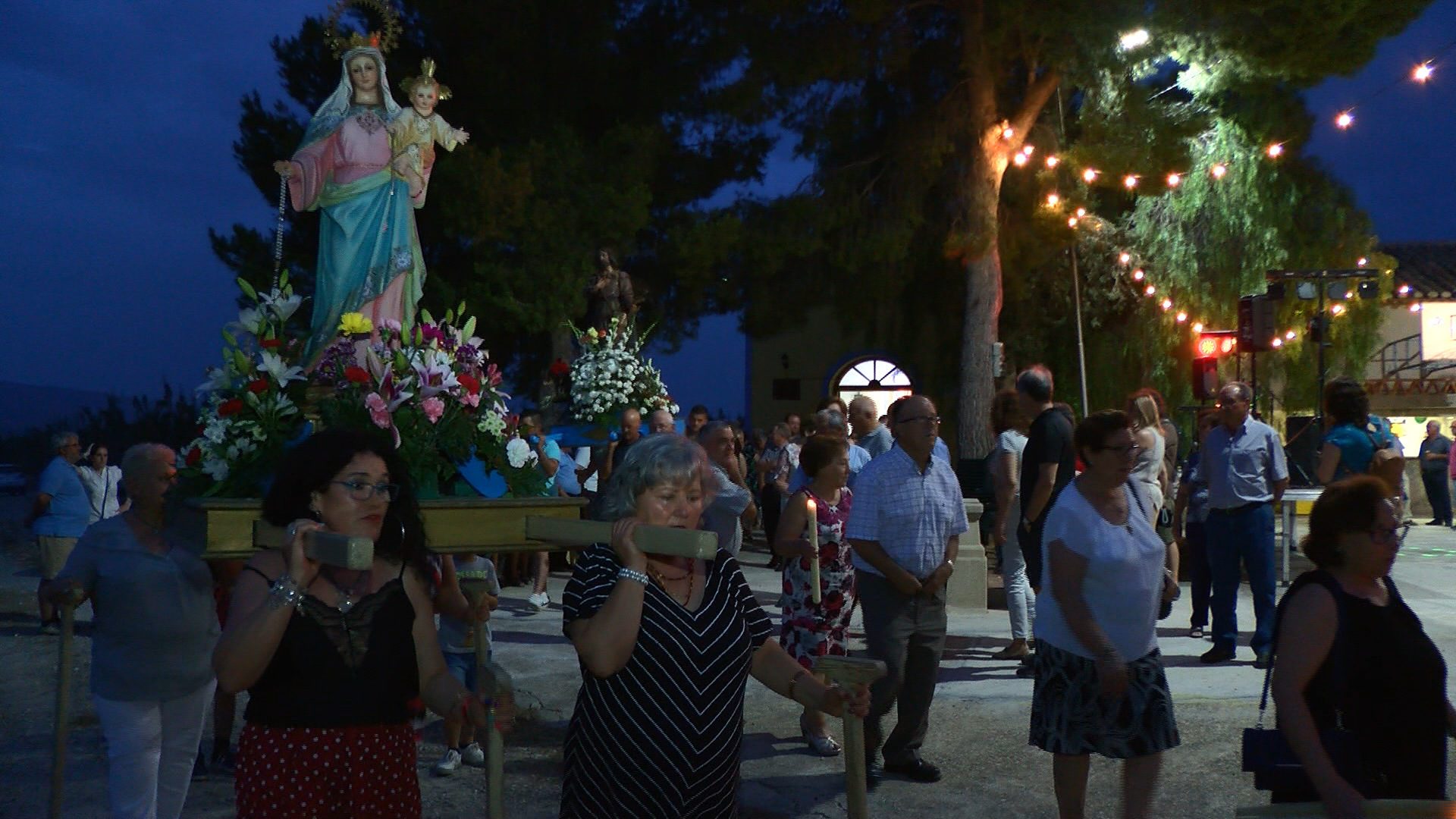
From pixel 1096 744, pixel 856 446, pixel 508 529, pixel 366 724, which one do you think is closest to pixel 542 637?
pixel 856 446

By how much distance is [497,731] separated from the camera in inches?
113

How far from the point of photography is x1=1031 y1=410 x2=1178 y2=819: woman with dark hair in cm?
430

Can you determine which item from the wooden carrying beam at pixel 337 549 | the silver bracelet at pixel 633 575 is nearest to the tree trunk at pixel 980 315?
the silver bracelet at pixel 633 575

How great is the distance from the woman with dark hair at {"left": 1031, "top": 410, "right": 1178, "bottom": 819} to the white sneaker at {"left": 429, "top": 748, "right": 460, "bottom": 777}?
10.2 ft

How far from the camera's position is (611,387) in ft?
34.3

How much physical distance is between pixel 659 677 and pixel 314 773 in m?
0.80

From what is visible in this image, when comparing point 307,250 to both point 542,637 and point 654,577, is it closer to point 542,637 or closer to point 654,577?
point 542,637

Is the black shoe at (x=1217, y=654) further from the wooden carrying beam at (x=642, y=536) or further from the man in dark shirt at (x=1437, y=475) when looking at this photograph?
the man in dark shirt at (x=1437, y=475)

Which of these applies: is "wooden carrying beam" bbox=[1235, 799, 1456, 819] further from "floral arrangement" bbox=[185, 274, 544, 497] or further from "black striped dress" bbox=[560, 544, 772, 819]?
"floral arrangement" bbox=[185, 274, 544, 497]

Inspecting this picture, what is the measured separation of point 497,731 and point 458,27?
21.7 meters

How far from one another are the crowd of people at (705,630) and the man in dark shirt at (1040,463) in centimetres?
2

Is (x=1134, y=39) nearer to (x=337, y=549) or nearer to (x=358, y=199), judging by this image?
(x=358, y=199)

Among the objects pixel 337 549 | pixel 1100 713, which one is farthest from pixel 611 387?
pixel 337 549

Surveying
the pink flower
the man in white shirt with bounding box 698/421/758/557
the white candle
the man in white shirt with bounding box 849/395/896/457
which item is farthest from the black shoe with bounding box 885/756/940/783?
the pink flower
